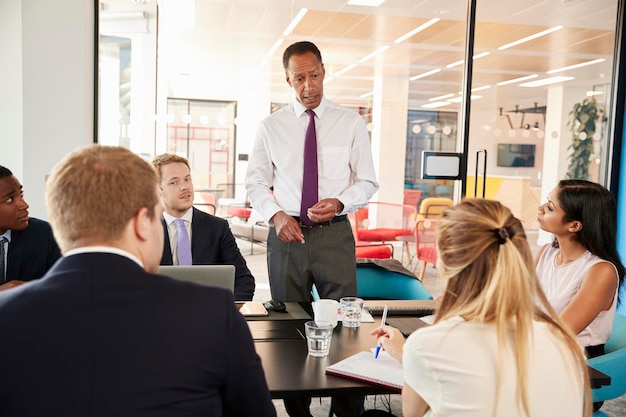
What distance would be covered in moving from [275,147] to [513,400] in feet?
6.85

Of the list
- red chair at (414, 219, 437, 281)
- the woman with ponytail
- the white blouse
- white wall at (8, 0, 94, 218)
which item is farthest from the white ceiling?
the woman with ponytail

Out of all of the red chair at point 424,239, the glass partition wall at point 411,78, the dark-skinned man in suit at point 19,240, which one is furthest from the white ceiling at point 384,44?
the dark-skinned man in suit at point 19,240

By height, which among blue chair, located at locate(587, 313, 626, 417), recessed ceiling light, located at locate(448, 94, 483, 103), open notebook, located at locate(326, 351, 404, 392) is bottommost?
blue chair, located at locate(587, 313, 626, 417)

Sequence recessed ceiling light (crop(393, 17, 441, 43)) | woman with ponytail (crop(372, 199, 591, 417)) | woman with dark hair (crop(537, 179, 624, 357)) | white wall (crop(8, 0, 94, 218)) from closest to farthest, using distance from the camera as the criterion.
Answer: woman with ponytail (crop(372, 199, 591, 417))
woman with dark hair (crop(537, 179, 624, 357))
white wall (crop(8, 0, 94, 218))
recessed ceiling light (crop(393, 17, 441, 43))

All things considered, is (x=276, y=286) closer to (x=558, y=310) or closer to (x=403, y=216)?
(x=558, y=310)

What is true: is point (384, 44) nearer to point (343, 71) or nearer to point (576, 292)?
point (343, 71)

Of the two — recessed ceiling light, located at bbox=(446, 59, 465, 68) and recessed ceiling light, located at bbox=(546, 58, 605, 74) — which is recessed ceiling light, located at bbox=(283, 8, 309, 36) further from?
recessed ceiling light, located at bbox=(546, 58, 605, 74)

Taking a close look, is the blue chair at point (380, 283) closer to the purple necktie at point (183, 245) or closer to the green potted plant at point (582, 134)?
the purple necktie at point (183, 245)

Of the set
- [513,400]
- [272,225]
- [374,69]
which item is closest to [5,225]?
[272,225]

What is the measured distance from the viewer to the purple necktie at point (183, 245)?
270cm

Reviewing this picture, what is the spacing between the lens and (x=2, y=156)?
12.3ft

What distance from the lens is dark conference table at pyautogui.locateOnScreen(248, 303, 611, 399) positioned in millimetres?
1554

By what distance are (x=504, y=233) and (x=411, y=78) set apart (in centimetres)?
406

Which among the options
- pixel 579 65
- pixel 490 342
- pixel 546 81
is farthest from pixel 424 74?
pixel 490 342
